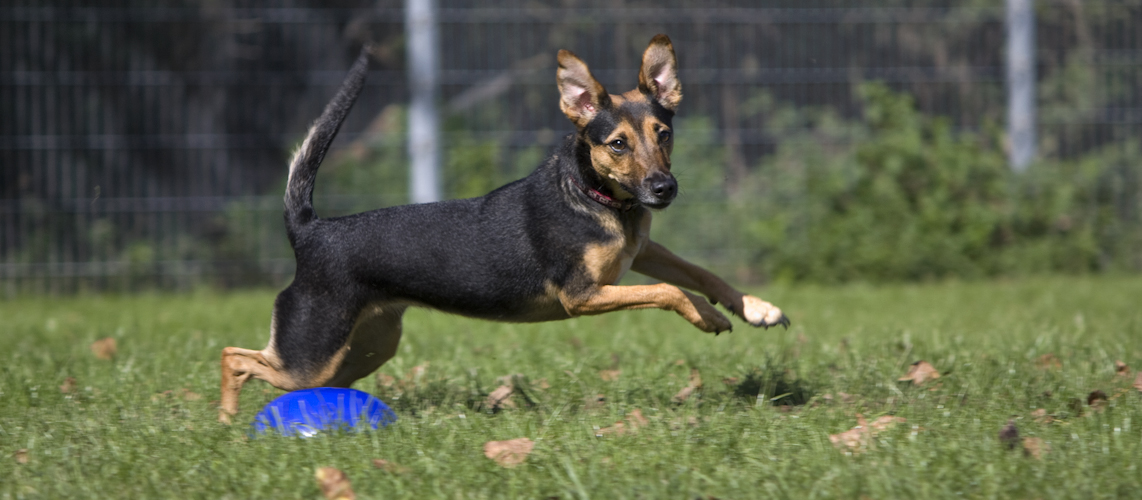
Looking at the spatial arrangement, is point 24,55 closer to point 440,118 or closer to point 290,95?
point 290,95

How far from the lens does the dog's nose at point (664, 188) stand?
4.02m

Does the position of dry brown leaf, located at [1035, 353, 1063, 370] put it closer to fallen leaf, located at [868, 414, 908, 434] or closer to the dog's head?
fallen leaf, located at [868, 414, 908, 434]

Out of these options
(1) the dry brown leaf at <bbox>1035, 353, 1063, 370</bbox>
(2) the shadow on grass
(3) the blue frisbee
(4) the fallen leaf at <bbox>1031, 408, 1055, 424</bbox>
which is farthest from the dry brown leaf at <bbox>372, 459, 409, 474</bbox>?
(1) the dry brown leaf at <bbox>1035, 353, 1063, 370</bbox>

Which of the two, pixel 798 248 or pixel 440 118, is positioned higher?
pixel 440 118

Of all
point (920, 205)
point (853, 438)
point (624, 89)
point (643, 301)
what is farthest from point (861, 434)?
point (920, 205)

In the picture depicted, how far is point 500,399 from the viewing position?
4.51 m

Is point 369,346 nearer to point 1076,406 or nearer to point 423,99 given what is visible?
point 1076,406

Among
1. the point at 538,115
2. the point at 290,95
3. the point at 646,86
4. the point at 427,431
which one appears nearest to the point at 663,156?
the point at 646,86

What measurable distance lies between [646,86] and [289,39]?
231 inches

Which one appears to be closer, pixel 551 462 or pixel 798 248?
pixel 551 462

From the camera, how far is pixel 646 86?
15.0 feet

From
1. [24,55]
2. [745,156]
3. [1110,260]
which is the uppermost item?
[24,55]

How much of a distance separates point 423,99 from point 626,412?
600cm

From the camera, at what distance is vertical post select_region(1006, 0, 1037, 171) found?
9734mm
